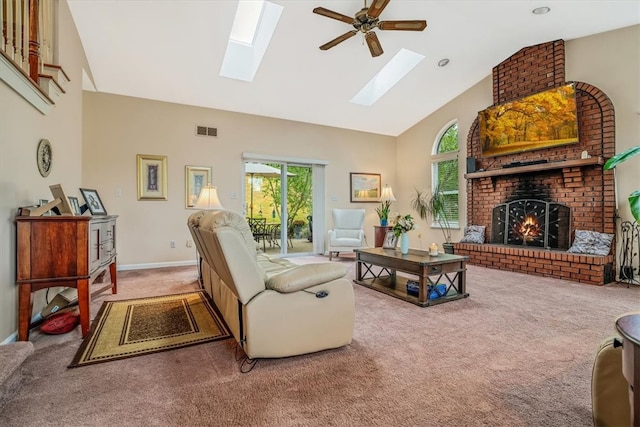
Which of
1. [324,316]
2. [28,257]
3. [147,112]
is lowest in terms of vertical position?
[324,316]

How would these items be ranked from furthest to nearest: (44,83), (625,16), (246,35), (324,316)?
(246,35), (625,16), (44,83), (324,316)

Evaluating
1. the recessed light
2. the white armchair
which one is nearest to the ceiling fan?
the recessed light

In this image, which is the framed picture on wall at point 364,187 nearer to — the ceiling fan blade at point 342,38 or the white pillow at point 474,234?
the white pillow at point 474,234

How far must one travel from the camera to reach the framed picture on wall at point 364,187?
7066 millimetres

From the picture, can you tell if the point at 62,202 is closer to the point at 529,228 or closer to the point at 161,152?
the point at 161,152

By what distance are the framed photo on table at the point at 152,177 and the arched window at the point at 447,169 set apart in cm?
519

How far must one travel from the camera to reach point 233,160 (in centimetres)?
573

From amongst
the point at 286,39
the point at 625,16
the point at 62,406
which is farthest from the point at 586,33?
the point at 62,406

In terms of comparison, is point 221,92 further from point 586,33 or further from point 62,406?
point 586,33

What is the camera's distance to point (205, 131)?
217 inches

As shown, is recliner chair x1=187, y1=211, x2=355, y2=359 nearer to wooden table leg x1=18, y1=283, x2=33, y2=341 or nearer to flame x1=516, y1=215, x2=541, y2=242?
wooden table leg x1=18, y1=283, x2=33, y2=341

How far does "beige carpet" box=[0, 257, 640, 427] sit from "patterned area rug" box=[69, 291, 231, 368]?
12 centimetres

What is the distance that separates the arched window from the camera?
6293mm

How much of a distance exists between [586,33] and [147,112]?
21.9 feet
